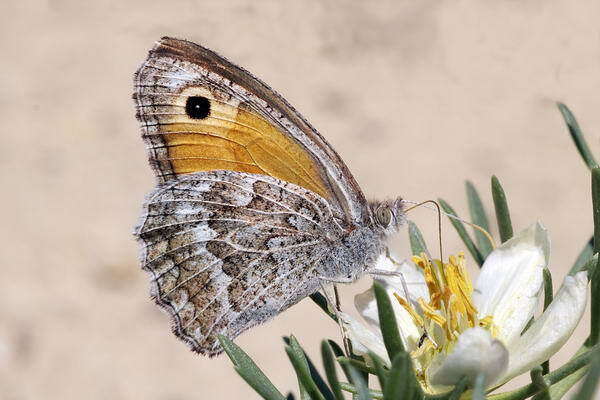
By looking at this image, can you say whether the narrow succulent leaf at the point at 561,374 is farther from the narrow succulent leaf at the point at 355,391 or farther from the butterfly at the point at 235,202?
the butterfly at the point at 235,202

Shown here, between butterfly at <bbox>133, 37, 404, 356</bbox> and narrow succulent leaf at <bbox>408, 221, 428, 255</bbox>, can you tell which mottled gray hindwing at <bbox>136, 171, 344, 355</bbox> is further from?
narrow succulent leaf at <bbox>408, 221, 428, 255</bbox>

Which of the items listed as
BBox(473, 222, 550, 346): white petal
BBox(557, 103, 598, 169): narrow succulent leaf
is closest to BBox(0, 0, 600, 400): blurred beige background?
BBox(473, 222, 550, 346): white petal

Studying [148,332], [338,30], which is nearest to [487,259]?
[148,332]

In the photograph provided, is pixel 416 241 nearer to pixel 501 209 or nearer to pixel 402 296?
pixel 402 296

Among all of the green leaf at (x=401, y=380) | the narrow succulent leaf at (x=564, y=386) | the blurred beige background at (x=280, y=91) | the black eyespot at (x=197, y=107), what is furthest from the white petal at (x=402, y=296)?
the blurred beige background at (x=280, y=91)

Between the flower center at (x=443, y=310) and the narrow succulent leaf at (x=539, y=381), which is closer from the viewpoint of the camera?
the narrow succulent leaf at (x=539, y=381)

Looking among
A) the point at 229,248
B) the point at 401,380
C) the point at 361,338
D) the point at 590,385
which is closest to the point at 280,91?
the point at 229,248

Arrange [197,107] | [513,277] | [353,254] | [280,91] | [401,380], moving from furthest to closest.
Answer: [280,91] < [197,107] < [353,254] < [513,277] < [401,380]
